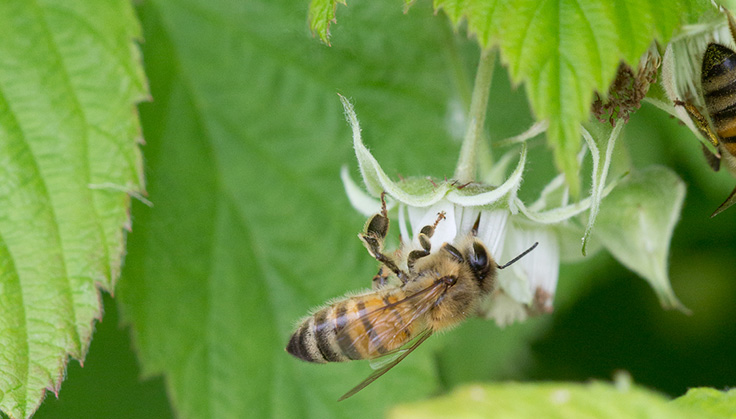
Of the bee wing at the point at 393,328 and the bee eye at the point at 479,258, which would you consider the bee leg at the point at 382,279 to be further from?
the bee eye at the point at 479,258

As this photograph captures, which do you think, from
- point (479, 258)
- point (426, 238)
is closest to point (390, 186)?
point (426, 238)

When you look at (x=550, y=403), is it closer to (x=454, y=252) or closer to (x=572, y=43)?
(x=572, y=43)

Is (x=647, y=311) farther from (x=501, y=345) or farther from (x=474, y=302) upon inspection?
(x=474, y=302)

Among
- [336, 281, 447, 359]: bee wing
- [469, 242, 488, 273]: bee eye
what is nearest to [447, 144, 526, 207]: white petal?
[469, 242, 488, 273]: bee eye

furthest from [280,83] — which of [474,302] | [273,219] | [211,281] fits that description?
[474,302]

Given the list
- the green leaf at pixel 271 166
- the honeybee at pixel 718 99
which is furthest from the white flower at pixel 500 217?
the green leaf at pixel 271 166

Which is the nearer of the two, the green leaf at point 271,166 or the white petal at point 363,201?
the white petal at point 363,201

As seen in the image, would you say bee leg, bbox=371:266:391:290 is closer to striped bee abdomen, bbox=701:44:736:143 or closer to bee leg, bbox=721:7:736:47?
striped bee abdomen, bbox=701:44:736:143
